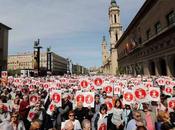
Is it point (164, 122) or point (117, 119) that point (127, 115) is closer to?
point (117, 119)

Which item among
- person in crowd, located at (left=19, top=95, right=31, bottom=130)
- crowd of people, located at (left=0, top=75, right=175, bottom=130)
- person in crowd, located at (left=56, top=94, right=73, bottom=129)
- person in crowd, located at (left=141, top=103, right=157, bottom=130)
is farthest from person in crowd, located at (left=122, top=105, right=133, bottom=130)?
person in crowd, located at (left=19, top=95, right=31, bottom=130)

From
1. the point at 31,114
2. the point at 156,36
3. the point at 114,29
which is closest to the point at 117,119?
the point at 31,114

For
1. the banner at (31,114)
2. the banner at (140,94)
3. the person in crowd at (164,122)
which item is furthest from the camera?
the banner at (140,94)

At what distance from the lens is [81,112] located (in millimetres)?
9680

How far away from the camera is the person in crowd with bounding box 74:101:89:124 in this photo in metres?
9.52

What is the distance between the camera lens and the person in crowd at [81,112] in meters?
9.52

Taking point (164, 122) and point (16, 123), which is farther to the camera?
point (16, 123)

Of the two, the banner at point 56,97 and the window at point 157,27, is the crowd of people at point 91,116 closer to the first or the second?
the banner at point 56,97

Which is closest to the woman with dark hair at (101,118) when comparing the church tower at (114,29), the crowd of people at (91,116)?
the crowd of people at (91,116)

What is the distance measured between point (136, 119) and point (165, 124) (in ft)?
2.55

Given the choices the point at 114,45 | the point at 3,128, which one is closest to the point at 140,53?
the point at 3,128

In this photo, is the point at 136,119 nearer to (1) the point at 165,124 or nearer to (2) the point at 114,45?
(1) the point at 165,124

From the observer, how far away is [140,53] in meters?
56.2

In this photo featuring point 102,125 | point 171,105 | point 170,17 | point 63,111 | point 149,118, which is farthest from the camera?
point 170,17
